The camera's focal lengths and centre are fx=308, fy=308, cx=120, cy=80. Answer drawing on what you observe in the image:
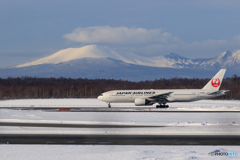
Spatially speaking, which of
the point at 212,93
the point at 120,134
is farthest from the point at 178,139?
the point at 212,93

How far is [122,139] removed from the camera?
18922 mm

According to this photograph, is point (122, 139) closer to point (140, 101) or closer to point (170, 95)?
point (140, 101)

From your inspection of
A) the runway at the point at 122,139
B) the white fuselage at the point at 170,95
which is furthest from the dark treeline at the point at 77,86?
the runway at the point at 122,139

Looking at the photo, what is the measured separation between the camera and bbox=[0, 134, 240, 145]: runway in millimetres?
17614

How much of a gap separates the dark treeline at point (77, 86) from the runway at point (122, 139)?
67.6 metres

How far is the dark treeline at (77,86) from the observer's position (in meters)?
95.9

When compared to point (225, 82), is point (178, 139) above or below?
below

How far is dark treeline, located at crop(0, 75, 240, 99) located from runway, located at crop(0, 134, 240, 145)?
67559mm

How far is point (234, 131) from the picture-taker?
2214cm

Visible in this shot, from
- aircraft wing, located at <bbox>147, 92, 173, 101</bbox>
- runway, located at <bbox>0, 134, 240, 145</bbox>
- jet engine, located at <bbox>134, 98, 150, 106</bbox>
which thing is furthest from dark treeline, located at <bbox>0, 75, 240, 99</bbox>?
runway, located at <bbox>0, 134, 240, 145</bbox>
